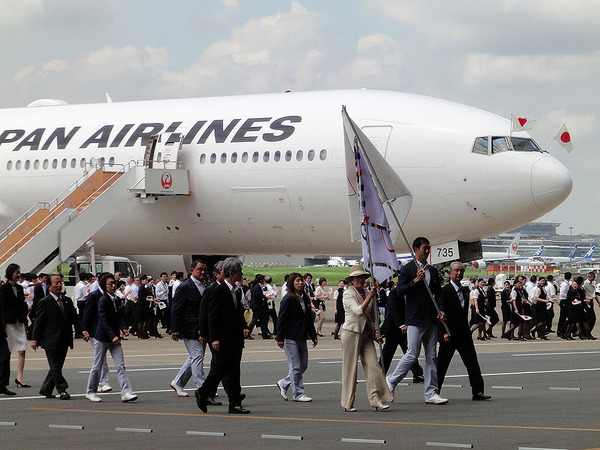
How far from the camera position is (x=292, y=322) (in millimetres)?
15094

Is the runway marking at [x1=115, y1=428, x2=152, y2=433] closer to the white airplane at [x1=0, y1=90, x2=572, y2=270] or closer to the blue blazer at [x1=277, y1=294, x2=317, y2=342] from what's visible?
the blue blazer at [x1=277, y1=294, x2=317, y2=342]

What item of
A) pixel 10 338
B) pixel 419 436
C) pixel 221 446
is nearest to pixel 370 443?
pixel 419 436

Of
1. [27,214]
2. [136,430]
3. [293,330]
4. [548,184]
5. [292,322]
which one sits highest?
[548,184]

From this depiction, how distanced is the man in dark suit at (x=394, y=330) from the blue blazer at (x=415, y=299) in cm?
53

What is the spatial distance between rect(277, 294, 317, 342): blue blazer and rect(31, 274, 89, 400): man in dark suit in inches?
114

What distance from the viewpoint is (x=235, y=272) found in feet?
46.4

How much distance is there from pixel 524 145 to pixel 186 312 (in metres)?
14.2

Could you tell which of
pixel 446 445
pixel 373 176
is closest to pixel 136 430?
pixel 446 445

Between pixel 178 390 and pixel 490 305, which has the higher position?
pixel 490 305

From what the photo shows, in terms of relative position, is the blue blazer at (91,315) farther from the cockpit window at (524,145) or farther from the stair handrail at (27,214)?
the stair handrail at (27,214)

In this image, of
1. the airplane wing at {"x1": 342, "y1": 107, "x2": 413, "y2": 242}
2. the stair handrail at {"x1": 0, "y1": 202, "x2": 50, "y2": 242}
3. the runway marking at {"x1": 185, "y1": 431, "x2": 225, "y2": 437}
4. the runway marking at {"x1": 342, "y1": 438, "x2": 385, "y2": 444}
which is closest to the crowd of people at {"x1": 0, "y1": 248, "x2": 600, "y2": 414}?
the airplane wing at {"x1": 342, "y1": 107, "x2": 413, "y2": 242}

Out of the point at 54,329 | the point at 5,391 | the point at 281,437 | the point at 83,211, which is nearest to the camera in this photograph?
the point at 281,437

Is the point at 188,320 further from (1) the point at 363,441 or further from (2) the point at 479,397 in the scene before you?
(1) the point at 363,441

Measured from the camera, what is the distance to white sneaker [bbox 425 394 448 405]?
1400cm
